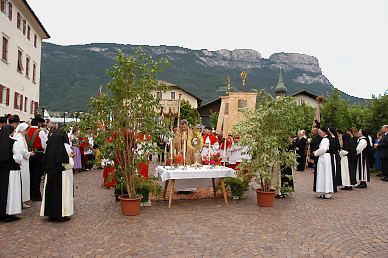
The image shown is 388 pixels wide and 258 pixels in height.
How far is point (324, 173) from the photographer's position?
10195 mm

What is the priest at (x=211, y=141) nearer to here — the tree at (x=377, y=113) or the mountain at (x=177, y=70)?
the tree at (x=377, y=113)

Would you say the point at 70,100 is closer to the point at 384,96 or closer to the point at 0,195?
the point at 384,96

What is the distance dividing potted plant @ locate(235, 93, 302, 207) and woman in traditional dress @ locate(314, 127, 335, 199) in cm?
161

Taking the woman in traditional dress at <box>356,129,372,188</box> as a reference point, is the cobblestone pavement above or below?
below

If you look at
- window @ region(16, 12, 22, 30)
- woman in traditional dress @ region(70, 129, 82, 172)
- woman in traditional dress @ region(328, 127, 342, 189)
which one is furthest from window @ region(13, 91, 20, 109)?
woman in traditional dress @ region(328, 127, 342, 189)

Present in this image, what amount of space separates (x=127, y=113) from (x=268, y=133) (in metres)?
3.49

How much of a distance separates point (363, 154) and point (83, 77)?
2813 inches

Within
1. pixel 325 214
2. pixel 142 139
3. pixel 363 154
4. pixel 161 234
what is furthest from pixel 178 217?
pixel 363 154

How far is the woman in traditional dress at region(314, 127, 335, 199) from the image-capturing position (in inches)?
396

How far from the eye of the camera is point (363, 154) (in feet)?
43.1

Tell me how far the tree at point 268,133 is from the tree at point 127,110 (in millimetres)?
2357

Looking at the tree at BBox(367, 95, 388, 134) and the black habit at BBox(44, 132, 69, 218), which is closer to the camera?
the black habit at BBox(44, 132, 69, 218)

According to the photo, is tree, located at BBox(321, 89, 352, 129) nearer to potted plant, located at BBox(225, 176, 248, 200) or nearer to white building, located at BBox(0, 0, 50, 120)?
potted plant, located at BBox(225, 176, 248, 200)

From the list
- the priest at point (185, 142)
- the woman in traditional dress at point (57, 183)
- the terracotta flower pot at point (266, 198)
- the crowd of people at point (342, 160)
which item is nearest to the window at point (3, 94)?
the priest at point (185, 142)
